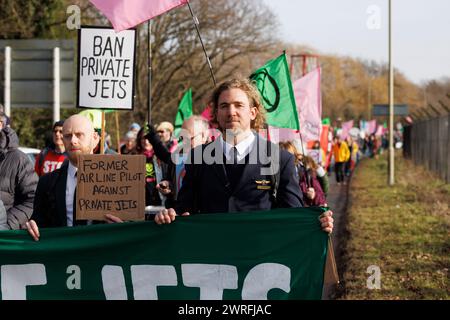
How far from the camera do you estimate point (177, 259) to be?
5172 mm

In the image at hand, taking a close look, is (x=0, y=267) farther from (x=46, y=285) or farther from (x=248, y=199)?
(x=248, y=199)

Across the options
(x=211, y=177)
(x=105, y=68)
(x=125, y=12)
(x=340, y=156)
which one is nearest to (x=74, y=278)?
(x=211, y=177)

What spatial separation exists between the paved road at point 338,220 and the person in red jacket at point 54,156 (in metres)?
3.19

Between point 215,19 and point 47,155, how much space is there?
28.4 metres

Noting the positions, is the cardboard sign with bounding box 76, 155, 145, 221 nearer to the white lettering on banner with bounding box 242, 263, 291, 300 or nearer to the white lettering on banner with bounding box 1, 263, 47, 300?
the white lettering on banner with bounding box 1, 263, 47, 300

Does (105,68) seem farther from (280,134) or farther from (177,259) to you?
(280,134)

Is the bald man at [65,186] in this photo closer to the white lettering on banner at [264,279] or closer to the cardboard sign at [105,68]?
the white lettering on banner at [264,279]

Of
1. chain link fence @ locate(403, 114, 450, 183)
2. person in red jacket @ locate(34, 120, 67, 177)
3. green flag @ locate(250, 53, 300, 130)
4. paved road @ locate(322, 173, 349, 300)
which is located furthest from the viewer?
chain link fence @ locate(403, 114, 450, 183)

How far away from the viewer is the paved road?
356 inches

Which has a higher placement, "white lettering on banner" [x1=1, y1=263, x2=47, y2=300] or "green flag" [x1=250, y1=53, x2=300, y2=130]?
"green flag" [x1=250, y1=53, x2=300, y2=130]

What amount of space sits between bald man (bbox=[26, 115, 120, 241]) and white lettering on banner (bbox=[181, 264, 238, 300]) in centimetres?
88

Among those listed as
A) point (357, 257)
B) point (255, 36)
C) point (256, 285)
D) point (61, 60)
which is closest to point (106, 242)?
point (256, 285)

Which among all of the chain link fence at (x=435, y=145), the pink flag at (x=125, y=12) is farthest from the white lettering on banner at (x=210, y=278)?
the chain link fence at (x=435, y=145)

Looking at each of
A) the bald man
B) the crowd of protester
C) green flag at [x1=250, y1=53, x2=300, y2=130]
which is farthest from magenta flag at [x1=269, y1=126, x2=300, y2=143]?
the bald man
